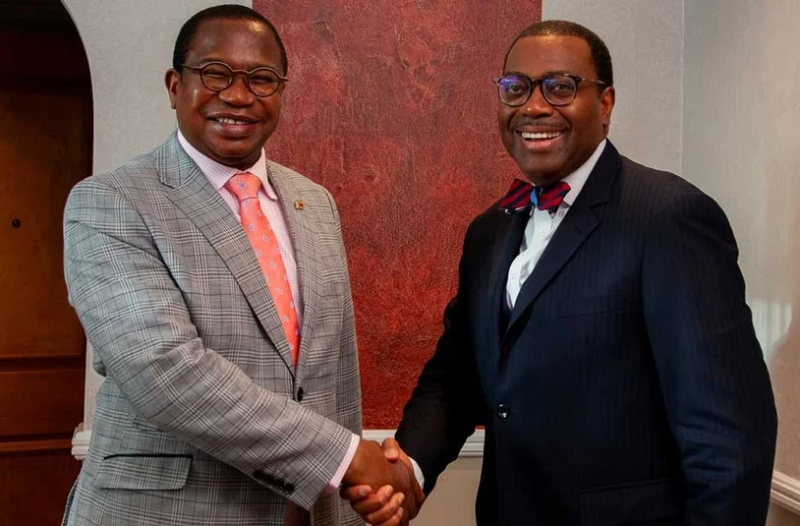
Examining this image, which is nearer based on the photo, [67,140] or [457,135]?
[457,135]

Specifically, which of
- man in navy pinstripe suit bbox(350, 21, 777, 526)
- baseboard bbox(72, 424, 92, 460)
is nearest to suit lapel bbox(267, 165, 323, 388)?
man in navy pinstripe suit bbox(350, 21, 777, 526)

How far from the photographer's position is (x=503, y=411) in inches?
60.4

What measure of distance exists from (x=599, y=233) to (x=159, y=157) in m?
0.93

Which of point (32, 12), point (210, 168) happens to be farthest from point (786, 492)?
point (32, 12)

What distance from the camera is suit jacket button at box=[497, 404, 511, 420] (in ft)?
5.02

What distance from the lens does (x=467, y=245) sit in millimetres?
1844

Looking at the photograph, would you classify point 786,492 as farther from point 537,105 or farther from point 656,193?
point 537,105

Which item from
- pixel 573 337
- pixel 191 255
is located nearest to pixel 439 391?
pixel 573 337

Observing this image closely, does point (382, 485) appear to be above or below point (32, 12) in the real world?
below

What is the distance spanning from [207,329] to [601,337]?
0.75 meters

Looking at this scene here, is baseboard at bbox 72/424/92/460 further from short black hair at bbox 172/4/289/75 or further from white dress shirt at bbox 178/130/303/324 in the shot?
short black hair at bbox 172/4/289/75

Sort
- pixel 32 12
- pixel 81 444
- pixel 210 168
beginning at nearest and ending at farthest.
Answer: pixel 210 168
pixel 81 444
pixel 32 12

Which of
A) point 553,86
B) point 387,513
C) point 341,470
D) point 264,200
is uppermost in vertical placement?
point 553,86

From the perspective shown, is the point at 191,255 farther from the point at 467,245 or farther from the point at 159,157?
the point at 467,245
